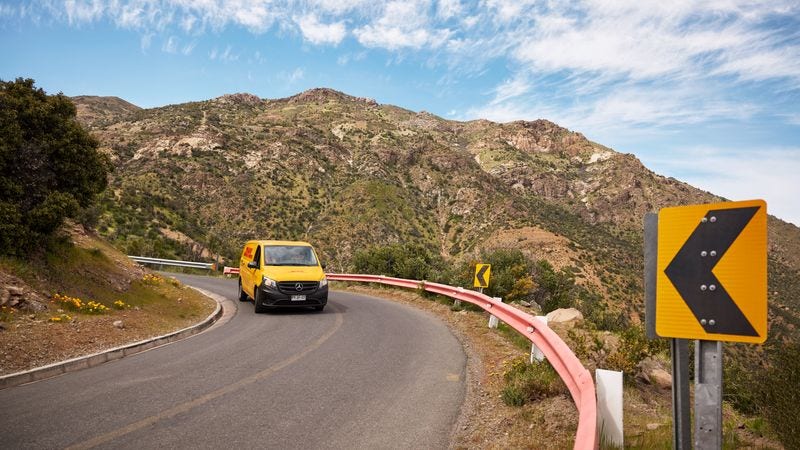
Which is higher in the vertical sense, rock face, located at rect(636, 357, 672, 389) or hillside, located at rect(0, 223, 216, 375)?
hillside, located at rect(0, 223, 216, 375)

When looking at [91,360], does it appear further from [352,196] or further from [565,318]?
[352,196]

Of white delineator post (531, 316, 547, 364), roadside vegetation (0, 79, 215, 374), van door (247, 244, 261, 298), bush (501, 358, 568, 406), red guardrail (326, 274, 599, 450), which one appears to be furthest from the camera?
van door (247, 244, 261, 298)

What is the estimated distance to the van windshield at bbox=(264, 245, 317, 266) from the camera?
1442 centimetres

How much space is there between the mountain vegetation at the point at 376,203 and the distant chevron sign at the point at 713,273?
12.6 m

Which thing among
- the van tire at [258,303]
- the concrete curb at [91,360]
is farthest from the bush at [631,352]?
the van tire at [258,303]

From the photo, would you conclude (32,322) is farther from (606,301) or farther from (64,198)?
(606,301)

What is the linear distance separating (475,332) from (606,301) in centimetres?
4276

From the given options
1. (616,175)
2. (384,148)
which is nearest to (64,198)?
(384,148)

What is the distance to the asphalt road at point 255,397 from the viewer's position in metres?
4.63

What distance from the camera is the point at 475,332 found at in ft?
37.2

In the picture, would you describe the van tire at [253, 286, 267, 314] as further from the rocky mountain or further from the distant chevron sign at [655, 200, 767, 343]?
the rocky mountain

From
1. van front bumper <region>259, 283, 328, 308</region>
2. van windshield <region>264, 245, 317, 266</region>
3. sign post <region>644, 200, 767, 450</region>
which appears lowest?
van front bumper <region>259, 283, 328, 308</region>

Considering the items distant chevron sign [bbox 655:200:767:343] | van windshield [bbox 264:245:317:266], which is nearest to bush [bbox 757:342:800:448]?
distant chevron sign [bbox 655:200:767:343]

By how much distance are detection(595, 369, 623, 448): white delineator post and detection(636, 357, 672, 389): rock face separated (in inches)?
162
